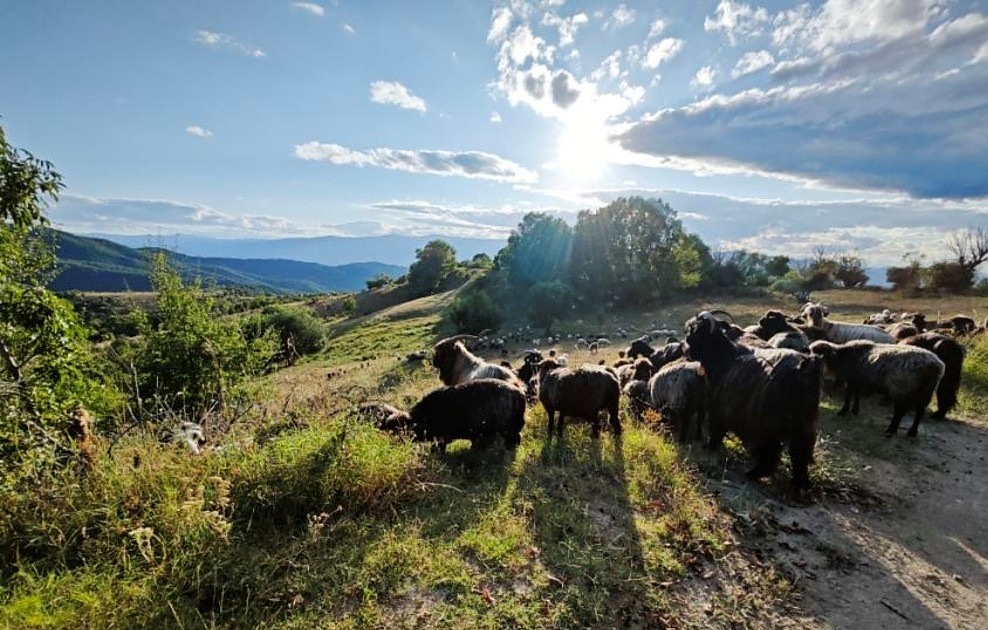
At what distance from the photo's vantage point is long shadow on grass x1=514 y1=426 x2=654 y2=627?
13.8ft

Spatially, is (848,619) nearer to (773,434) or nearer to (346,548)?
(773,434)

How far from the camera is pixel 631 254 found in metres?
45.5

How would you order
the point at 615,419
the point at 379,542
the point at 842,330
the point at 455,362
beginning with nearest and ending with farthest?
the point at 379,542 < the point at 615,419 < the point at 455,362 < the point at 842,330

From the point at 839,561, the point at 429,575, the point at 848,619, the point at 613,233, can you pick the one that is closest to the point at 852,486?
the point at 839,561

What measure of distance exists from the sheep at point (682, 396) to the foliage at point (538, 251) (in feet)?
124

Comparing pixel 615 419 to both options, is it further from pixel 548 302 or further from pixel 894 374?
pixel 548 302

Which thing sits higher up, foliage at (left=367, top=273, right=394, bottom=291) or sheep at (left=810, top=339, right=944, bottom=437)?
sheep at (left=810, top=339, right=944, bottom=437)

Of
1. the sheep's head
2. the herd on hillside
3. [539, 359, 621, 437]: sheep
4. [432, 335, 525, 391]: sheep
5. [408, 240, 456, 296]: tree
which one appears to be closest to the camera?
the herd on hillside

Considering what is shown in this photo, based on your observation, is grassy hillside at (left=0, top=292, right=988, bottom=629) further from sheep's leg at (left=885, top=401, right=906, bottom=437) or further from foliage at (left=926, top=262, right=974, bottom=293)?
foliage at (left=926, top=262, right=974, bottom=293)

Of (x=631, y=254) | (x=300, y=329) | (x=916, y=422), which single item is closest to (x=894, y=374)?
(x=916, y=422)

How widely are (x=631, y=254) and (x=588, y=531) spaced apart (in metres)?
42.9

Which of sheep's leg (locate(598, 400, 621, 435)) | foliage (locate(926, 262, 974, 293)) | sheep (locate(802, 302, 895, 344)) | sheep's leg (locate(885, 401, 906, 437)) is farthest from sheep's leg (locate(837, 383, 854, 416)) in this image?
foliage (locate(926, 262, 974, 293))

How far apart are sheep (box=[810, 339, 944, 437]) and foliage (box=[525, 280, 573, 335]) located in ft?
94.4

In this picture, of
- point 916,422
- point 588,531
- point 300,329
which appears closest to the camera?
point 588,531
